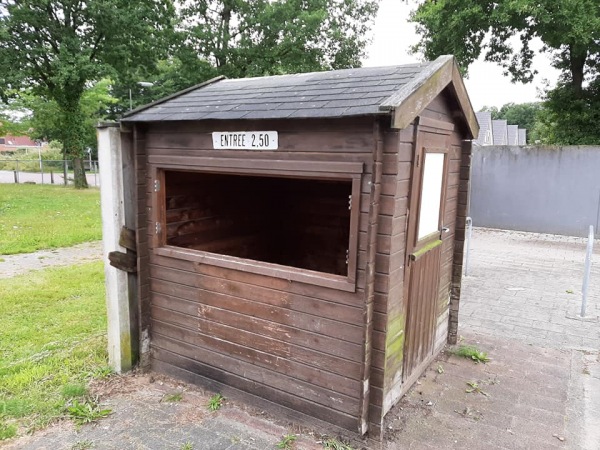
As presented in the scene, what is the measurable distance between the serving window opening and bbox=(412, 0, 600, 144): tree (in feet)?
38.7

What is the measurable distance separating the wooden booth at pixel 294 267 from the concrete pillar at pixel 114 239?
1cm

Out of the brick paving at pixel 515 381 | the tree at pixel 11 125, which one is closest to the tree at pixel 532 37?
the brick paving at pixel 515 381

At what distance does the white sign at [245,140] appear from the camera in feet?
9.59

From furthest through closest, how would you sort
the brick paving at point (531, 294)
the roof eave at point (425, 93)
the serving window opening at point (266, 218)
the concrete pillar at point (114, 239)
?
the brick paving at point (531, 294)
the serving window opening at point (266, 218)
the concrete pillar at point (114, 239)
the roof eave at point (425, 93)

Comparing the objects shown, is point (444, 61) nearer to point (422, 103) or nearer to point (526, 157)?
point (422, 103)

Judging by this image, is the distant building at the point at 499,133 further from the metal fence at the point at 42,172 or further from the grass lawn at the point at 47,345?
the grass lawn at the point at 47,345

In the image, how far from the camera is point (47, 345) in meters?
4.25

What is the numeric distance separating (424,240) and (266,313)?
4.38 ft

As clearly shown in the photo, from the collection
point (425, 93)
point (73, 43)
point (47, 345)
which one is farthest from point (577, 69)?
point (73, 43)

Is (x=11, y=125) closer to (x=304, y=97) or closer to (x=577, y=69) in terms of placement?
(x=304, y=97)

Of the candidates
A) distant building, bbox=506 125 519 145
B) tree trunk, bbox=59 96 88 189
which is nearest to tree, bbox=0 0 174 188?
tree trunk, bbox=59 96 88 189

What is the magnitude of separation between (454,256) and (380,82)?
6.89 ft

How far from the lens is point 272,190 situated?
17.3ft

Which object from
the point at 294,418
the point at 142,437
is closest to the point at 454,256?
the point at 294,418
